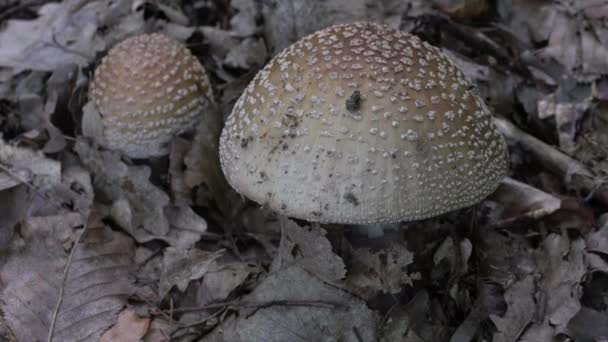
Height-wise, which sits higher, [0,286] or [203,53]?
[203,53]

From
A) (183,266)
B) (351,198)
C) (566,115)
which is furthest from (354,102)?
(566,115)

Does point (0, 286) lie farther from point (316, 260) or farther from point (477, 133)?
point (477, 133)

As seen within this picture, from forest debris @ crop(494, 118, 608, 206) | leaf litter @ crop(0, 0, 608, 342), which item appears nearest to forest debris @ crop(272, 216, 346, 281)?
leaf litter @ crop(0, 0, 608, 342)

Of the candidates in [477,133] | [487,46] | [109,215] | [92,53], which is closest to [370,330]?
[477,133]

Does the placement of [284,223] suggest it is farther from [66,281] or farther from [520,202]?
[520,202]

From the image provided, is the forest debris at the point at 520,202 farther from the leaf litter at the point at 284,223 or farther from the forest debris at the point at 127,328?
the forest debris at the point at 127,328

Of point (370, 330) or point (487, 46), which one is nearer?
point (370, 330)

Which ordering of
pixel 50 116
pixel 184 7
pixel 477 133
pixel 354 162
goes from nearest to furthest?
pixel 354 162, pixel 477 133, pixel 50 116, pixel 184 7

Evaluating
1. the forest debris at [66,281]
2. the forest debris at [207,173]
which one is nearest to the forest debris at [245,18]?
the forest debris at [207,173]
